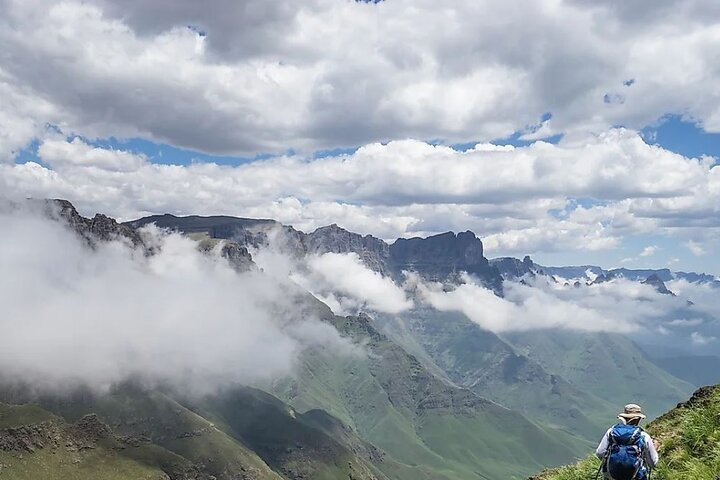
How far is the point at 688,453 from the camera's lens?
2486 centimetres

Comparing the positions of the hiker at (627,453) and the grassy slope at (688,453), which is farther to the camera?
the grassy slope at (688,453)

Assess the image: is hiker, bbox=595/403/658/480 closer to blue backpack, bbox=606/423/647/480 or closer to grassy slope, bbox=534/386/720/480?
blue backpack, bbox=606/423/647/480

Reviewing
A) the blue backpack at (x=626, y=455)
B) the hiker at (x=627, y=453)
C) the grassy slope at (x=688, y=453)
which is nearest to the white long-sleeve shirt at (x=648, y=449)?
the hiker at (x=627, y=453)

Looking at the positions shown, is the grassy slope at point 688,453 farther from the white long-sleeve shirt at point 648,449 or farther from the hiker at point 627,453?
the hiker at point 627,453

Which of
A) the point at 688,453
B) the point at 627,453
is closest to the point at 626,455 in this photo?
the point at 627,453

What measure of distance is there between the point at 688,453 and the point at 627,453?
5.86 meters

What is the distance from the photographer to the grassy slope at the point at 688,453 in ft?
74.3

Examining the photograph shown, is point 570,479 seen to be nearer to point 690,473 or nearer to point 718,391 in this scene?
point 690,473

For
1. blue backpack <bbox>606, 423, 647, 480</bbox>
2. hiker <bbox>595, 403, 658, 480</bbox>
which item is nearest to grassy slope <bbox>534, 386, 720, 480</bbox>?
hiker <bbox>595, 403, 658, 480</bbox>

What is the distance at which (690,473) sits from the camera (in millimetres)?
22344

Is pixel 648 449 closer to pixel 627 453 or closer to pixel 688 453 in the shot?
pixel 627 453

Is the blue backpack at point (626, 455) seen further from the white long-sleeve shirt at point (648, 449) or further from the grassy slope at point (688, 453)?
the grassy slope at point (688, 453)

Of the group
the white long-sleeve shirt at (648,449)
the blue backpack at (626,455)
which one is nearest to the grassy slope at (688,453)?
the white long-sleeve shirt at (648,449)

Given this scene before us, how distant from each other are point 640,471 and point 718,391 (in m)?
15.8
